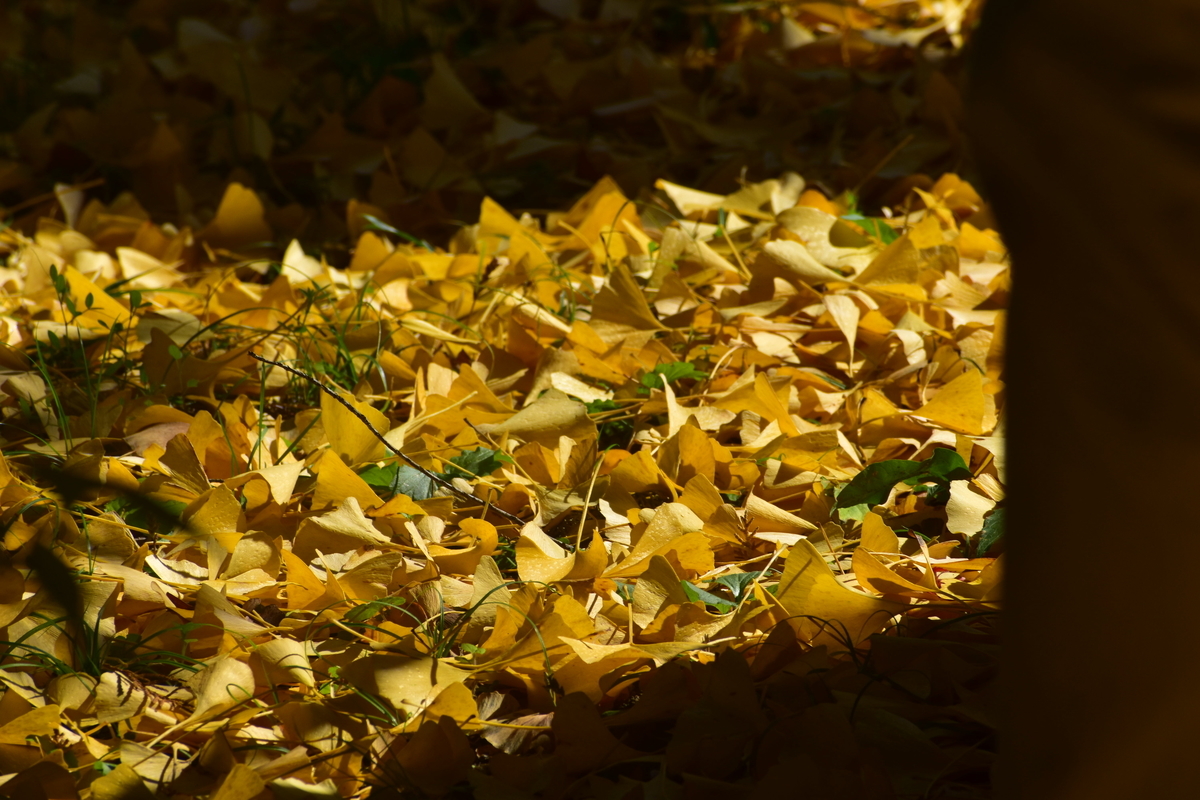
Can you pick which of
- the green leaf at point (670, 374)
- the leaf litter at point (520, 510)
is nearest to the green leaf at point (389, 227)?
the leaf litter at point (520, 510)

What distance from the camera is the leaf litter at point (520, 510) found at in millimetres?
838

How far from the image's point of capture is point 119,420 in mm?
1293

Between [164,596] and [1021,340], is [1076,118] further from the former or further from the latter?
[164,596]

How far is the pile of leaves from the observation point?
840 mm

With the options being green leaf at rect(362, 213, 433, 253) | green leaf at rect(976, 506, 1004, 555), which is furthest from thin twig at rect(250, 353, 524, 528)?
green leaf at rect(362, 213, 433, 253)

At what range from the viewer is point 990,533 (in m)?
1.03

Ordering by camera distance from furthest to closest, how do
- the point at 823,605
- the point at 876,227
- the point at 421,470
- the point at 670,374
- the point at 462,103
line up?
the point at 462,103 → the point at 876,227 → the point at 670,374 → the point at 421,470 → the point at 823,605

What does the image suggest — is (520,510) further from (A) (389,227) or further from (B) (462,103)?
(B) (462,103)

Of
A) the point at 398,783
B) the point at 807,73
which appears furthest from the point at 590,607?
Answer: the point at 807,73

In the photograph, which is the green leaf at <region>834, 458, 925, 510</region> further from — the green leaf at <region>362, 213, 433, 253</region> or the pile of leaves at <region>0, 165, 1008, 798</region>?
the green leaf at <region>362, 213, 433, 253</region>

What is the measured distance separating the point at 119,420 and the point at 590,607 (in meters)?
0.63

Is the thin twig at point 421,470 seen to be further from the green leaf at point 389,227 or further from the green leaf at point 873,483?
the green leaf at point 389,227

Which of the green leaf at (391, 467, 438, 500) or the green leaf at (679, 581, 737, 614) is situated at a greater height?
the green leaf at (679, 581, 737, 614)

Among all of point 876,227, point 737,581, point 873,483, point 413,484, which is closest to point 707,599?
point 737,581
